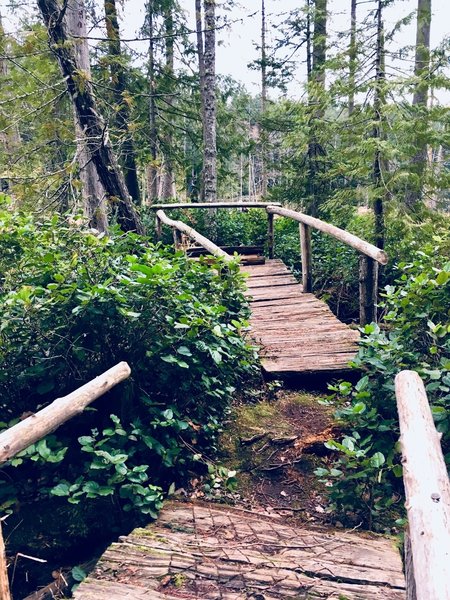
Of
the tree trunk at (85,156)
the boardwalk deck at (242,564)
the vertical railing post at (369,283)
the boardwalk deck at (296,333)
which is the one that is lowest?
the boardwalk deck at (242,564)

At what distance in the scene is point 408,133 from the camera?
24.7 feet

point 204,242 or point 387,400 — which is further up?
point 204,242

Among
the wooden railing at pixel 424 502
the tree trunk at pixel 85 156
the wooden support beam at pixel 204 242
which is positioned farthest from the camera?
the tree trunk at pixel 85 156

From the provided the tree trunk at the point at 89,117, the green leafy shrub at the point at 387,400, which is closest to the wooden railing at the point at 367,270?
the green leafy shrub at the point at 387,400

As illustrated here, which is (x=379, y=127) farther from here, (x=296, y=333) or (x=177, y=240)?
(x=177, y=240)

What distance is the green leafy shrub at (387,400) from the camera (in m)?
2.76

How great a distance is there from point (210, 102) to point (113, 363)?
1093 centimetres

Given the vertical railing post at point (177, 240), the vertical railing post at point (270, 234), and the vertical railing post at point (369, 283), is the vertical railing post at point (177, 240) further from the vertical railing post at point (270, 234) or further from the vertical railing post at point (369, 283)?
the vertical railing post at point (369, 283)

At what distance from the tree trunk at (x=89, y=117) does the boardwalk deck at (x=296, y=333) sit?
96.9 inches

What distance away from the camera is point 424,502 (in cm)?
142

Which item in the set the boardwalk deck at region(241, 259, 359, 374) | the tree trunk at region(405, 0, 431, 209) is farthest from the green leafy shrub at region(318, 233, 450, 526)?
the tree trunk at region(405, 0, 431, 209)

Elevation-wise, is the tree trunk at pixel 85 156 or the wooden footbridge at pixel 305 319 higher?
the tree trunk at pixel 85 156

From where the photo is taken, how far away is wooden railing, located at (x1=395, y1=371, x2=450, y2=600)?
3.72ft

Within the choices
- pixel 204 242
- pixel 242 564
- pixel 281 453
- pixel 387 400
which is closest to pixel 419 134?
pixel 204 242
